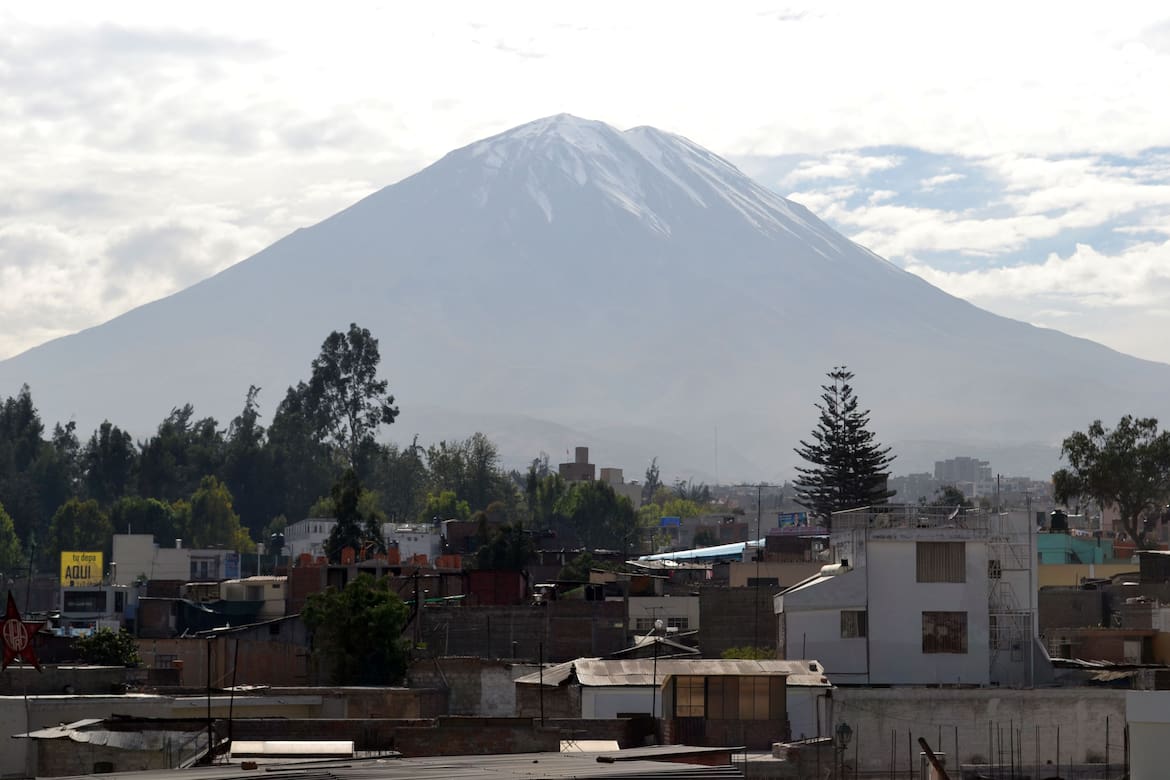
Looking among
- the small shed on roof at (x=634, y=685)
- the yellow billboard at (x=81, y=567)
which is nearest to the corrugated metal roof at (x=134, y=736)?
the small shed on roof at (x=634, y=685)

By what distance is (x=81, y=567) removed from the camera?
306 ft

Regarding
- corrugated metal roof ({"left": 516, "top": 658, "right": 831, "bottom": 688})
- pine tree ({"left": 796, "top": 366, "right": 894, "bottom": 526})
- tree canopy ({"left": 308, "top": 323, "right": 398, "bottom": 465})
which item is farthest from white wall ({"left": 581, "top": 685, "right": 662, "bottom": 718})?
tree canopy ({"left": 308, "top": 323, "right": 398, "bottom": 465})

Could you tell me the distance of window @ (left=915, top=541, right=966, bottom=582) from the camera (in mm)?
41062

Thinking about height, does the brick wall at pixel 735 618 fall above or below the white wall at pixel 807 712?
above

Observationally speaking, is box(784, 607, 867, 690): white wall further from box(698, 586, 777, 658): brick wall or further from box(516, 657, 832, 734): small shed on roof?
box(698, 586, 777, 658): brick wall

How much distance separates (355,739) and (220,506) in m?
92.6

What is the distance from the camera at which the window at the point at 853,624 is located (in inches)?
1614

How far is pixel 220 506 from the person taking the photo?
121 m

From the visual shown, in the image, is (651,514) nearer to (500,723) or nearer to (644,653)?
(644,653)

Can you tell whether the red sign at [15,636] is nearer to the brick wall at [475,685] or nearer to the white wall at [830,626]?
the brick wall at [475,685]

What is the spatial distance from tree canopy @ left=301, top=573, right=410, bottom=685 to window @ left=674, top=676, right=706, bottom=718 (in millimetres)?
14094

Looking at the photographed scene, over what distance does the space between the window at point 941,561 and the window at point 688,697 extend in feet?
24.4

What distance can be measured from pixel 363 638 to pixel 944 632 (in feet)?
49.1

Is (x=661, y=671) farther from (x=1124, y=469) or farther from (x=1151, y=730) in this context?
(x=1124, y=469)
